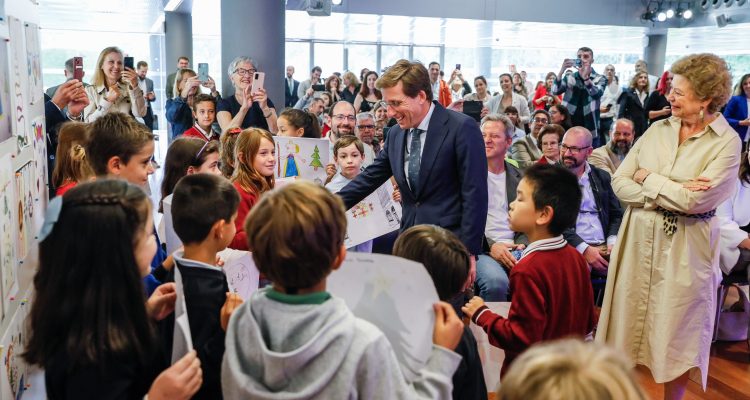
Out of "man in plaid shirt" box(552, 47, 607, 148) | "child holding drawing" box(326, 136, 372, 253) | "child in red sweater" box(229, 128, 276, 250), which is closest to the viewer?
"child in red sweater" box(229, 128, 276, 250)

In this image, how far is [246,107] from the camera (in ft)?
16.1

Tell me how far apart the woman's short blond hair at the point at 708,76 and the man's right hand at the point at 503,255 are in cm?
135

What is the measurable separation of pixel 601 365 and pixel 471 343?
31.4 inches

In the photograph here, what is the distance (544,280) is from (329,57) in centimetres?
1684

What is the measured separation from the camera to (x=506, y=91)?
9070 mm

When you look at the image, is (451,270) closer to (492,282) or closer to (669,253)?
(669,253)

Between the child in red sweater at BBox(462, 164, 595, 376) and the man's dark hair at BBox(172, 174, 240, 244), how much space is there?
79 centimetres

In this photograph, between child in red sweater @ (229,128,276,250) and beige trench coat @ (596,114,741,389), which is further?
child in red sweater @ (229,128,276,250)

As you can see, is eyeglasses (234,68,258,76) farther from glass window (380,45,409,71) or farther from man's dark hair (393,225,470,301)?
glass window (380,45,409,71)

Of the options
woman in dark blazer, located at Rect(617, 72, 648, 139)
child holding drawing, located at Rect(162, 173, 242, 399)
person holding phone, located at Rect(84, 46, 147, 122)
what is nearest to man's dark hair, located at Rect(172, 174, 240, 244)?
child holding drawing, located at Rect(162, 173, 242, 399)

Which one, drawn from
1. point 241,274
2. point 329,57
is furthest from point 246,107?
point 329,57

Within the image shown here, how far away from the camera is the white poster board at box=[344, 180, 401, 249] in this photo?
11.3 ft

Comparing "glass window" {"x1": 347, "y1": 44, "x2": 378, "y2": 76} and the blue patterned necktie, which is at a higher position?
"glass window" {"x1": 347, "y1": 44, "x2": 378, "y2": 76}

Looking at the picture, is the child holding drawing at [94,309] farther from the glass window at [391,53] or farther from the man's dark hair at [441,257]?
the glass window at [391,53]
